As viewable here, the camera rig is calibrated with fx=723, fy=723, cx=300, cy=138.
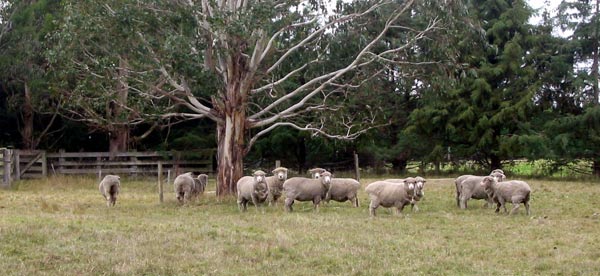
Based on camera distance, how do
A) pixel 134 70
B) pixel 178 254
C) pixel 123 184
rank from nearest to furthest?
pixel 178 254, pixel 134 70, pixel 123 184

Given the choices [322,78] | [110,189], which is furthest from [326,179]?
[110,189]

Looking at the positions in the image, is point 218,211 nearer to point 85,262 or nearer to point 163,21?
point 163,21

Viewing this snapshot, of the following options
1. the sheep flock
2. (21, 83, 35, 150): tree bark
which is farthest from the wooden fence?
the sheep flock

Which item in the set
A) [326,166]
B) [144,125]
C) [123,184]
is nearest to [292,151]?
[326,166]

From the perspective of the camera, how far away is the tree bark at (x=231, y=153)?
2120 cm

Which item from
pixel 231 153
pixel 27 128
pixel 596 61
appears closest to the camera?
pixel 231 153

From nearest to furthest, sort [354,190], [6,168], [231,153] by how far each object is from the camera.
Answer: [354,190] → [231,153] → [6,168]

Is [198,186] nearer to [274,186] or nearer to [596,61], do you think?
[274,186]

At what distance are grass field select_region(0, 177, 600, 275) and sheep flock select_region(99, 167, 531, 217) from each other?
1.09 ft

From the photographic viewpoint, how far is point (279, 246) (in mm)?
11250

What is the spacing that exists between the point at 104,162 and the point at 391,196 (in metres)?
21.0

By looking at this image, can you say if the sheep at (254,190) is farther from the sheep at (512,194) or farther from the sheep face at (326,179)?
the sheep at (512,194)

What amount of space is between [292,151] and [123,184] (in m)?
11.5

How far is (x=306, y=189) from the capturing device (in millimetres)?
17203
